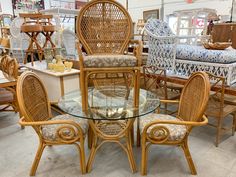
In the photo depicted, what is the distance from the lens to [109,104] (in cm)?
204

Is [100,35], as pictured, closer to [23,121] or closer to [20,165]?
[23,121]

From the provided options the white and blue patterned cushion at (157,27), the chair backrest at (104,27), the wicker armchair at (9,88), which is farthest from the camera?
the white and blue patterned cushion at (157,27)

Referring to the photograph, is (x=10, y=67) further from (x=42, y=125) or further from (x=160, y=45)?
(x=160, y=45)

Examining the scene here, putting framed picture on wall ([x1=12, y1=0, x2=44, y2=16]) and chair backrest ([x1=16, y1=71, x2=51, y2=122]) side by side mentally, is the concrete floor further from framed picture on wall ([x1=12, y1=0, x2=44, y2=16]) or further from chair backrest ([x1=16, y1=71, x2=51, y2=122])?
framed picture on wall ([x1=12, y1=0, x2=44, y2=16])

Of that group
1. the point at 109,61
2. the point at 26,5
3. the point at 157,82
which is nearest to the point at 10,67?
the point at 109,61

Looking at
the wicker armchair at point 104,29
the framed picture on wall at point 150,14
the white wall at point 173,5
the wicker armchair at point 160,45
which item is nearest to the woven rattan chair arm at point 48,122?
the wicker armchair at point 104,29

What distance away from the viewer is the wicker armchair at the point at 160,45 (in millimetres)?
2729

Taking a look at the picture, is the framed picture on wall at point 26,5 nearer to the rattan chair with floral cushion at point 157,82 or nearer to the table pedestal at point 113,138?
the rattan chair with floral cushion at point 157,82

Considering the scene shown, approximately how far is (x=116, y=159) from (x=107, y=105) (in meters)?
0.56

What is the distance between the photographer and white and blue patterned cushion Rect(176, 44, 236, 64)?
225 centimetres

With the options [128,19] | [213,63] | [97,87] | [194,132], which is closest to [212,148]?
[194,132]

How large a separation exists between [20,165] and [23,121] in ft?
1.88

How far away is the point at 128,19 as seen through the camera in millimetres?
2039

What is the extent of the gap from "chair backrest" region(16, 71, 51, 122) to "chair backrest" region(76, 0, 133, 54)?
1.99 feet
